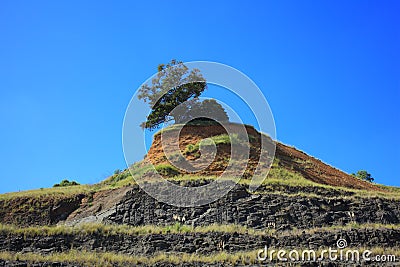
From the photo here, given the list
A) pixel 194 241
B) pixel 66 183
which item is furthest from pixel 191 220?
pixel 66 183

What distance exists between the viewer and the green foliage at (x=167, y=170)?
3108 cm

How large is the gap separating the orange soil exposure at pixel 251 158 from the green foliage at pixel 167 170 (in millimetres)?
1181

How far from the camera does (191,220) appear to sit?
83.1ft

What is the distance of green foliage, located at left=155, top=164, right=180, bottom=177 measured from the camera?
31078mm

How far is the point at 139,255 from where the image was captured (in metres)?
21.4

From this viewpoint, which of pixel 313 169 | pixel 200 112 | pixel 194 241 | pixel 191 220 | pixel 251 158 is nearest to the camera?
pixel 194 241

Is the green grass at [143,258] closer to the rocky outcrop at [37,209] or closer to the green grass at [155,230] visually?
the green grass at [155,230]

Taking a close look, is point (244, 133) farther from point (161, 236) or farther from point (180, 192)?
point (161, 236)

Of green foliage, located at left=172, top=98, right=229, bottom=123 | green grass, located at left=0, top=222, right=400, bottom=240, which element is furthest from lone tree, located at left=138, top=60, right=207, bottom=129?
green grass, located at left=0, top=222, right=400, bottom=240

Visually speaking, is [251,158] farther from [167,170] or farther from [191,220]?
[191,220]

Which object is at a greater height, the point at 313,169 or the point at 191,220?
the point at 313,169

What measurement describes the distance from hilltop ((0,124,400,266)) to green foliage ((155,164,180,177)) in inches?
2.5

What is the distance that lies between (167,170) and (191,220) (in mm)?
6766

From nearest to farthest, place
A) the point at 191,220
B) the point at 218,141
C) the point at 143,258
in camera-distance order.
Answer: the point at 143,258, the point at 191,220, the point at 218,141
